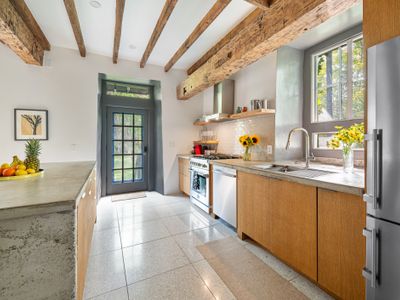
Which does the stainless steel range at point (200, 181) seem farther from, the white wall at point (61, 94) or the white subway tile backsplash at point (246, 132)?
the white wall at point (61, 94)

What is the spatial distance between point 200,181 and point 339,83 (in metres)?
2.43

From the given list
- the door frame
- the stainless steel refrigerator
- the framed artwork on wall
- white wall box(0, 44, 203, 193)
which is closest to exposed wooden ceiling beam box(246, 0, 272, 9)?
the stainless steel refrigerator

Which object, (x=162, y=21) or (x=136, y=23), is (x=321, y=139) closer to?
(x=162, y=21)

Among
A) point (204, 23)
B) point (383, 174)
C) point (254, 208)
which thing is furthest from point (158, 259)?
point (204, 23)

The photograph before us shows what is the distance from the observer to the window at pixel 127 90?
13.4 feet

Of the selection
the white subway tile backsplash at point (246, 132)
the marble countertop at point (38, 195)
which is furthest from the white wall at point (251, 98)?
the marble countertop at point (38, 195)

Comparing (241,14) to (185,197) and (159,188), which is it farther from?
(159,188)

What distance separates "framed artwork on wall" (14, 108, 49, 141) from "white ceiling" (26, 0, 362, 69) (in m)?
1.23

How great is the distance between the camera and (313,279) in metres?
1.47

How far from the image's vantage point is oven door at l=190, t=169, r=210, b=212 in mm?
3023

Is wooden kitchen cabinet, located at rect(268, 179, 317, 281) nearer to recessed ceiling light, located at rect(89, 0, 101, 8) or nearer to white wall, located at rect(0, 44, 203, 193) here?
recessed ceiling light, located at rect(89, 0, 101, 8)

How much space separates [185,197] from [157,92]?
2.47m

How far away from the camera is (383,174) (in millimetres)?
1028

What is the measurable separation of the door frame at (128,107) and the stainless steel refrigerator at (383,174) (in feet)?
13.3
